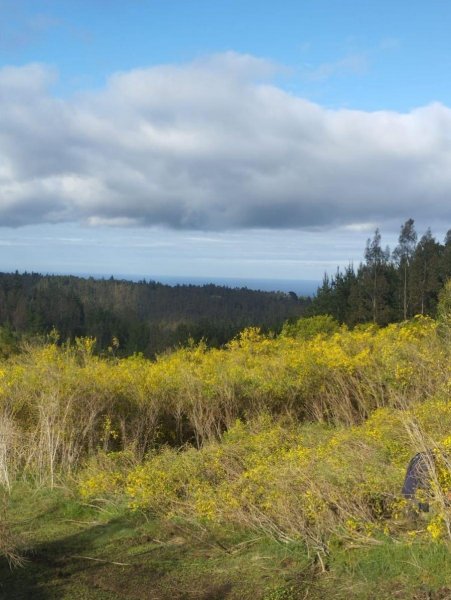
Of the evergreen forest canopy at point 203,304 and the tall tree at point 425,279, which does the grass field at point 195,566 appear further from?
the tall tree at point 425,279

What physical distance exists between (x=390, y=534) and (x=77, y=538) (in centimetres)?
319

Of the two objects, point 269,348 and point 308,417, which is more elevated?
point 269,348

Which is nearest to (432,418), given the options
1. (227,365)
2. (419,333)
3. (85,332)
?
(227,365)

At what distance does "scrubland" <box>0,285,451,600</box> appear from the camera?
527 cm

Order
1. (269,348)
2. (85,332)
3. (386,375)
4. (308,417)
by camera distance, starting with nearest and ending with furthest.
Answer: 1. (386,375)
2. (308,417)
3. (269,348)
4. (85,332)

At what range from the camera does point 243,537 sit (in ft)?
20.2

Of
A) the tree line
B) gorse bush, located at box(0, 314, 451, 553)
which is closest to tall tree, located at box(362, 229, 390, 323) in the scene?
the tree line

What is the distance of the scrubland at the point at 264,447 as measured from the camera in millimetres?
5266

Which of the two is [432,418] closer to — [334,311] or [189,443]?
[189,443]

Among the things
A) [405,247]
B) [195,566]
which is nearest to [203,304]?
[405,247]

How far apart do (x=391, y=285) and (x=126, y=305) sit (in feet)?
321

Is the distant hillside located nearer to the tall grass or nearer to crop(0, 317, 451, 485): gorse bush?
crop(0, 317, 451, 485): gorse bush

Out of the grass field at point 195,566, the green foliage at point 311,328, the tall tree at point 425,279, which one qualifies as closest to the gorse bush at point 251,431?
the grass field at point 195,566

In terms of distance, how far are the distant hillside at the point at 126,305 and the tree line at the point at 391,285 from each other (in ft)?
99.0
